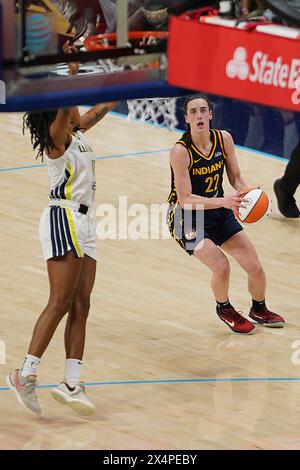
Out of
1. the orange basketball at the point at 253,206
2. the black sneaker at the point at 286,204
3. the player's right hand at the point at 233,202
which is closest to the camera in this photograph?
the player's right hand at the point at 233,202

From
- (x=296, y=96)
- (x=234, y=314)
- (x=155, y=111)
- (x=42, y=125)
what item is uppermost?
(x=296, y=96)

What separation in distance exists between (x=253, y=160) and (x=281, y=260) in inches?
121

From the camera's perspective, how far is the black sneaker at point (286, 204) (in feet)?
35.8

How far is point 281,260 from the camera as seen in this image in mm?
9820

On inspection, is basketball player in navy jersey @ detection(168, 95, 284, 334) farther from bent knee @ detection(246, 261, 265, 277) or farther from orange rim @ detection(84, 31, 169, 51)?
orange rim @ detection(84, 31, 169, 51)

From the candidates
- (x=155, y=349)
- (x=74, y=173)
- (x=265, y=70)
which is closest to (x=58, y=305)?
(x=74, y=173)

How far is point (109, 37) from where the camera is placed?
19.6ft

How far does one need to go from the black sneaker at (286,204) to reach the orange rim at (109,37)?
509 cm

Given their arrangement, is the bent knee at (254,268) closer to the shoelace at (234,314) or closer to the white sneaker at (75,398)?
the shoelace at (234,314)

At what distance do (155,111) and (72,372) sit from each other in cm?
804

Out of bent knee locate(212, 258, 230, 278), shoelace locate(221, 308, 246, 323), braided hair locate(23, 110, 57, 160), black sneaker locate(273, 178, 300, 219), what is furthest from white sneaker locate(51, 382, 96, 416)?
black sneaker locate(273, 178, 300, 219)

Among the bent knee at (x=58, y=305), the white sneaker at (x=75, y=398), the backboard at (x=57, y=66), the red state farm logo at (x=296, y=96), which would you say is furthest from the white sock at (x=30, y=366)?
the red state farm logo at (x=296, y=96)

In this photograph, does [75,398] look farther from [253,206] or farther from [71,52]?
[71,52]

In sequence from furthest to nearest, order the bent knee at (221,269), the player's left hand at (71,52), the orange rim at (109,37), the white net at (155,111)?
the white net at (155,111), the bent knee at (221,269), the orange rim at (109,37), the player's left hand at (71,52)
